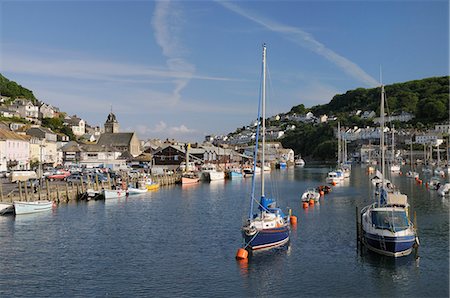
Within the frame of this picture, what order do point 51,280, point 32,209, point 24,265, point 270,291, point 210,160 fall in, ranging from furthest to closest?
point 210,160 → point 32,209 → point 24,265 → point 51,280 → point 270,291

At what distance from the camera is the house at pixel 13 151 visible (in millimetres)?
78000

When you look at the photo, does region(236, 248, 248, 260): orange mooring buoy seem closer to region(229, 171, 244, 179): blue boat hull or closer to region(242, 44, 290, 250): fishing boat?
region(242, 44, 290, 250): fishing boat

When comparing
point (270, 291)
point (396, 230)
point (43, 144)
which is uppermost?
point (43, 144)

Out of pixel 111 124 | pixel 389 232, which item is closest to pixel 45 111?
pixel 111 124

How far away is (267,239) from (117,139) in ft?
322

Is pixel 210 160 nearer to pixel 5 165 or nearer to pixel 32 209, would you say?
pixel 5 165

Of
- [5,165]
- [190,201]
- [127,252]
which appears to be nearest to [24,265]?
[127,252]

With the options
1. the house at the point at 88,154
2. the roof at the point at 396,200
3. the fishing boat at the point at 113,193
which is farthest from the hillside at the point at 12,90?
the roof at the point at 396,200

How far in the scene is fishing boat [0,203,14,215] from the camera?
144ft

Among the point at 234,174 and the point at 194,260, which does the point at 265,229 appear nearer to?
the point at 194,260

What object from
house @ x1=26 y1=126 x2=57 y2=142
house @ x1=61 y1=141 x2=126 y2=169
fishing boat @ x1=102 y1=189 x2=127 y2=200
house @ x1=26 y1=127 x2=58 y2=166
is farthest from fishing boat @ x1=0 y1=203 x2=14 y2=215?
house @ x1=61 y1=141 x2=126 y2=169

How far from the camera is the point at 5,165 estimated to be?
78.6m

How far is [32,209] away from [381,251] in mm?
31392

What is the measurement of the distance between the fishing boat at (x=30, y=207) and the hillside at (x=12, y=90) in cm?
11759
